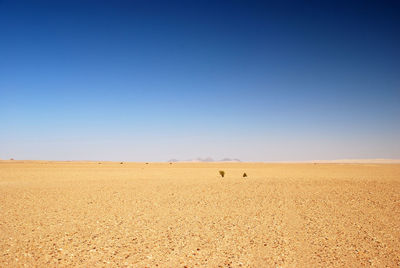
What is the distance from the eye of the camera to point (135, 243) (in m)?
8.62

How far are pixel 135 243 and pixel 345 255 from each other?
5944mm

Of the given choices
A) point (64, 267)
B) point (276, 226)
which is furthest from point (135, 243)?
point (276, 226)

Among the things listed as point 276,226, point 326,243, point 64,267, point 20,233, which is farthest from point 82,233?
point 326,243

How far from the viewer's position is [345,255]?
25.7 ft

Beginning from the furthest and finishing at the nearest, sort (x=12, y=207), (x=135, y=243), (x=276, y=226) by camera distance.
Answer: (x=12, y=207) < (x=276, y=226) < (x=135, y=243)

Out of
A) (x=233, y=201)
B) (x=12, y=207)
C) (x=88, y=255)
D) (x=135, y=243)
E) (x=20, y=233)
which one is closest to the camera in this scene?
(x=88, y=255)

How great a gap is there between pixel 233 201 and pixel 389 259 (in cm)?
912

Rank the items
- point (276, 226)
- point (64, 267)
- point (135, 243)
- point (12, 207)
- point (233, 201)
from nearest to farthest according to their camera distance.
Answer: point (64, 267), point (135, 243), point (276, 226), point (12, 207), point (233, 201)

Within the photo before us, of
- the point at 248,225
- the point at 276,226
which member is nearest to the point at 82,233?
the point at 248,225

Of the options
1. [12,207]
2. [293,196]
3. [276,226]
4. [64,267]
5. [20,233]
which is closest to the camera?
[64,267]

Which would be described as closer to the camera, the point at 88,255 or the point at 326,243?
the point at 88,255

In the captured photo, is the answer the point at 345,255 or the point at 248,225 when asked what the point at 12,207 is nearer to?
the point at 248,225

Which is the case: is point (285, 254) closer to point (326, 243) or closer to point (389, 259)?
point (326, 243)

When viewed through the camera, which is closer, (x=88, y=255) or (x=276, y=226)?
(x=88, y=255)
